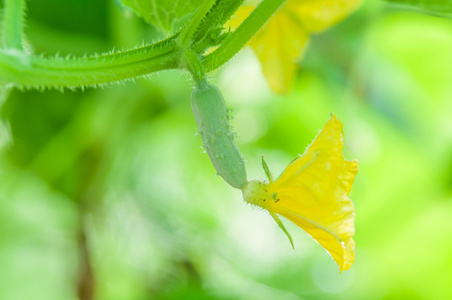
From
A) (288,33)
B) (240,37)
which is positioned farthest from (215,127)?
(288,33)

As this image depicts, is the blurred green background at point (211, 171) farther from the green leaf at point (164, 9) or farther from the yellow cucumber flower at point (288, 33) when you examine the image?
the green leaf at point (164, 9)

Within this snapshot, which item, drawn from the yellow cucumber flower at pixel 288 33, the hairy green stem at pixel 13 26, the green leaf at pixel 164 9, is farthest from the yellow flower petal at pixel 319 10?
the hairy green stem at pixel 13 26

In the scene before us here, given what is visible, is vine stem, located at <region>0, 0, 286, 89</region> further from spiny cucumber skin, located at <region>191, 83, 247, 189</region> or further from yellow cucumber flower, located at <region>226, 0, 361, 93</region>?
Result: yellow cucumber flower, located at <region>226, 0, 361, 93</region>

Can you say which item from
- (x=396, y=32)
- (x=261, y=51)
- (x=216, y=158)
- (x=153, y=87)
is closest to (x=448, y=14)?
(x=261, y=51)

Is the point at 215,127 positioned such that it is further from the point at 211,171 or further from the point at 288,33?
the point at 211,171

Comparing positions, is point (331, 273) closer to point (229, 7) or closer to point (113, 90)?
point (113, 90)
